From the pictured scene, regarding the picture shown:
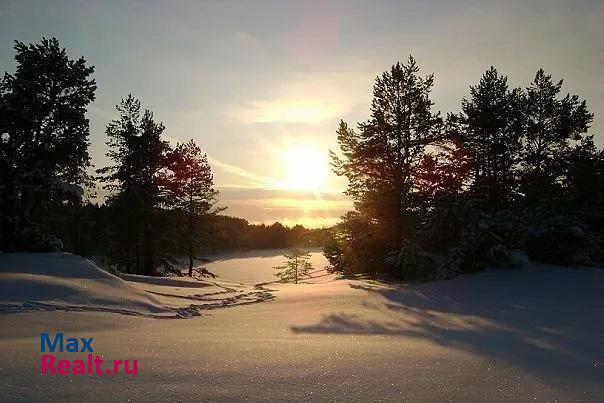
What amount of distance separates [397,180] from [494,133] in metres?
9.06

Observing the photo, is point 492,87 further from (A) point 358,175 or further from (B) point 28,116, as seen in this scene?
(B) point 28,116

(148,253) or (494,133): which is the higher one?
(494,133)

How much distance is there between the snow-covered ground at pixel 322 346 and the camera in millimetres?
3525

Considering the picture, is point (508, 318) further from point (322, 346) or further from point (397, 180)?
point (397, 180)

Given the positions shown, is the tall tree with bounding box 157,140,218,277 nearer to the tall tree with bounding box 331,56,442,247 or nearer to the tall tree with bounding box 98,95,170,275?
the tall tree with bounding box 98,95,170,275

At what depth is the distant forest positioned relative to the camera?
1759 cm

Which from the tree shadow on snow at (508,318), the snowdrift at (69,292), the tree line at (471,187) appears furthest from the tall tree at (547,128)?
the snowdrift at (69,292)

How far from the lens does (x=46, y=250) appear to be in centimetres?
1869

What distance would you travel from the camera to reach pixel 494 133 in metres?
26.0

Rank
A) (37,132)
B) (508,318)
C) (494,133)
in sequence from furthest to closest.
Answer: (494,133), (37,132), (508,318)

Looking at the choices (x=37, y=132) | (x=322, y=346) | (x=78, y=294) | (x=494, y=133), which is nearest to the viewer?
(x=322, y=346)

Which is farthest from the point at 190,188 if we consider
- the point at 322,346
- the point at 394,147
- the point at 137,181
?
the point at 322,346

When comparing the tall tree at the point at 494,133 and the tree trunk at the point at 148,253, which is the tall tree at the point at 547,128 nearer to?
the tall tree at the point at 494,133

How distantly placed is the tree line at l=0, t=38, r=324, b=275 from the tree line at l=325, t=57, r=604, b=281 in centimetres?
609
